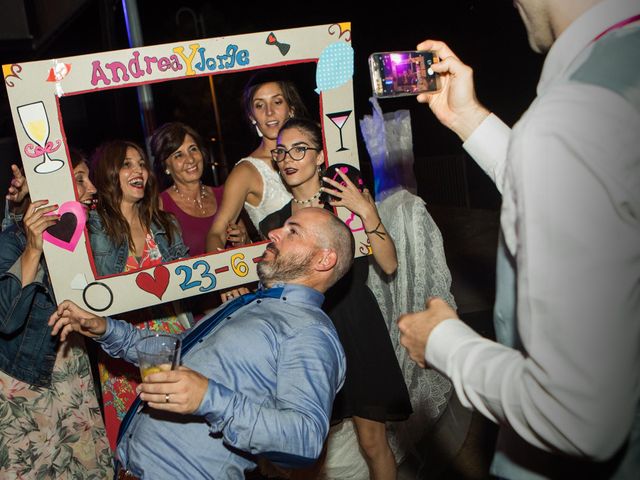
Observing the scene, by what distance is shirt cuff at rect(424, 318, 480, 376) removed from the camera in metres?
Answer: 1.16

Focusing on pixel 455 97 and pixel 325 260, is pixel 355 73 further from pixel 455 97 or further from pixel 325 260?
pixel 455 97

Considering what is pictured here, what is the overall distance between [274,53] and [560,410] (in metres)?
1.92

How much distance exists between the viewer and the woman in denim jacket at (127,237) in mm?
2559

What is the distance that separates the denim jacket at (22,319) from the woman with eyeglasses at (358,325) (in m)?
1.05

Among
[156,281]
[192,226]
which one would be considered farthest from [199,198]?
[156,281]

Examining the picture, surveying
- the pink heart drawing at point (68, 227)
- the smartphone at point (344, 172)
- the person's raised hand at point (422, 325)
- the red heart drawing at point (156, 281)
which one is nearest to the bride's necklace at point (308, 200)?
the smartphone at point (344, 172)

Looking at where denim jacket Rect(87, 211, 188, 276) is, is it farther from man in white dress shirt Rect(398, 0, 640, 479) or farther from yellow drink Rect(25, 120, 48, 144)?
man in white dress shirt Rect(398, 0, 640, 479)

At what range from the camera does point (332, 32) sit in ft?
8.26

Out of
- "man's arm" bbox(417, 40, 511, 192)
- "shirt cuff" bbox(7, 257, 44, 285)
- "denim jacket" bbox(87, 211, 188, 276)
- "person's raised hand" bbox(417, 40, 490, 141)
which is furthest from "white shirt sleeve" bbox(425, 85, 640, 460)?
"shirt cuff" bbox(7, 257, 44, 285)

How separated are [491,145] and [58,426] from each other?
2.34 meters

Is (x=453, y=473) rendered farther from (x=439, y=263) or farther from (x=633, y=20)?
(x=633, y=20)

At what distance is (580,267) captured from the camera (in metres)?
0.91

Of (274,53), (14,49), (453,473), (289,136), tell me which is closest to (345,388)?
(453,473)

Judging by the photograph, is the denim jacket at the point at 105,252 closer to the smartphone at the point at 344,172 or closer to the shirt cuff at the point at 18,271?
the shirt cuff at the point at 18,271
